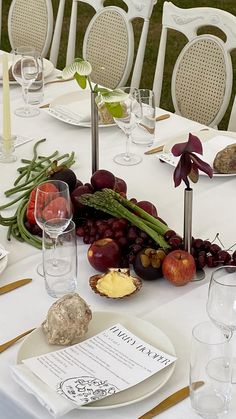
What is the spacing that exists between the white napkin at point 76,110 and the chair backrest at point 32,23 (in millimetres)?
1203

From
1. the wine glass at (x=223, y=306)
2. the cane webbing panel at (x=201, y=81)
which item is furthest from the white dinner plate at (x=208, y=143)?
the wine glass at (x=223, y=306)

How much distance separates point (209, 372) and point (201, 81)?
2162 mm

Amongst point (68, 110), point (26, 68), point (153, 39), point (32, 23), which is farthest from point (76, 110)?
point (153, 39)

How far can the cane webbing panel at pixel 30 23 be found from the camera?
4289 millimetres

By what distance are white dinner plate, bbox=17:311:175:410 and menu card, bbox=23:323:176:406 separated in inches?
0.5

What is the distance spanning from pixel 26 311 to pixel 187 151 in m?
0.54

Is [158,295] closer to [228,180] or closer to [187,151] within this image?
[187,151]

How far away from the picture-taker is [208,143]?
9.47ft

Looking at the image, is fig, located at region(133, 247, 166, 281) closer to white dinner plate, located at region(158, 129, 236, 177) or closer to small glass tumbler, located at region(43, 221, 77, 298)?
small glass tumbler, located at region(43, 221, 77, 298)

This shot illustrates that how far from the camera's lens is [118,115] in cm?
234

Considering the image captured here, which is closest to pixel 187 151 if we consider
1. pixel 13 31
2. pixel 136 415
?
pixel 136 415

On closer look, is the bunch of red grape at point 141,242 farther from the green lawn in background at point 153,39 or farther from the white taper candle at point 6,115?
the green lawn in background at point 153,39

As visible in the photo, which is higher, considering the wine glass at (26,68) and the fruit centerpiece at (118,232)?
the wine glass at (26,68)

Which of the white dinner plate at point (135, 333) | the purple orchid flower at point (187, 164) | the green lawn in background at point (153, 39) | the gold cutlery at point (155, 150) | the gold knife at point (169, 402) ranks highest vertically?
the purple orchid flower at point (187, 164)
